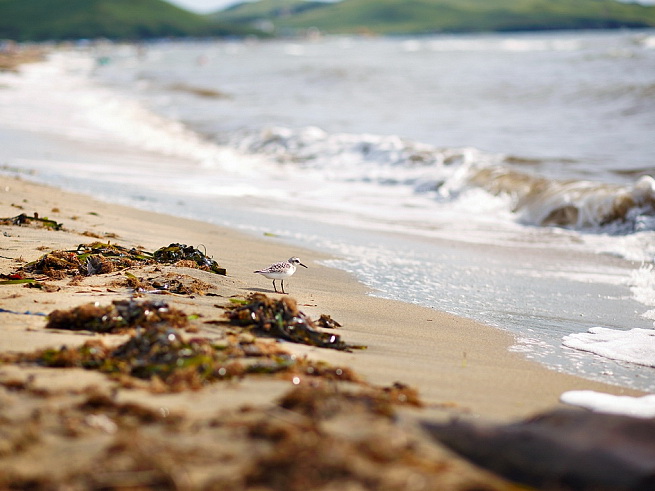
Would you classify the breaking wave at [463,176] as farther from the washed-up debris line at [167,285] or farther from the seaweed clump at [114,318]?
the seaweed clump at [114,318]

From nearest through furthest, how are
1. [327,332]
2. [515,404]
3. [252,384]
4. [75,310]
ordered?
[252,384]
[515,404]
[75,310]
[327,332]

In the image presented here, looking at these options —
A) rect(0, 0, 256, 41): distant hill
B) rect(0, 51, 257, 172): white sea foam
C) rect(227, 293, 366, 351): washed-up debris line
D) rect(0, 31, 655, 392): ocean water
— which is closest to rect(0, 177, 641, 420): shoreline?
rect(227, 293, 366, 351): washed-up debris line

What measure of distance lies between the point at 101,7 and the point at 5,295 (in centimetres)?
15596

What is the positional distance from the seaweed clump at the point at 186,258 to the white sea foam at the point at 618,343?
2.75 metres

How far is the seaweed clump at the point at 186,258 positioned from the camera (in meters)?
5.41

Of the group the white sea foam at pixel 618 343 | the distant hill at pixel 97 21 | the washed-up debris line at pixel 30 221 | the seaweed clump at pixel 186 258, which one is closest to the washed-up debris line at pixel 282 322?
the seaweed clump at pixel 186 258

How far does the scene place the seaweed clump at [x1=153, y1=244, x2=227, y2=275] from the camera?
541 cm

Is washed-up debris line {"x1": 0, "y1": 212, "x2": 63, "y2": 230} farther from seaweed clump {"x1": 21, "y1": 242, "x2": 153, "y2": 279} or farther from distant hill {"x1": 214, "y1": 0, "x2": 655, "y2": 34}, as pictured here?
distant hill {"x1": 214, "y1": 0, "x2": 655, "y2": 34}

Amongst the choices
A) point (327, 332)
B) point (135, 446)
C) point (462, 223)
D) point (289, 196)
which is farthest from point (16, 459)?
point (289, 196)

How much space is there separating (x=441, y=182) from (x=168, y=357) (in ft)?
29.0

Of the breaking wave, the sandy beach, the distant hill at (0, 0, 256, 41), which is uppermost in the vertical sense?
the distant hill at (0, 0, 256, 41)

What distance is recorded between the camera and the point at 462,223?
9125 mm

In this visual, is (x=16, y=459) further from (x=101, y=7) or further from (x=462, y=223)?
(x=101, y=7)

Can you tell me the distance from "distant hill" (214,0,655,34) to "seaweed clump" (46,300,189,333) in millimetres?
139980
